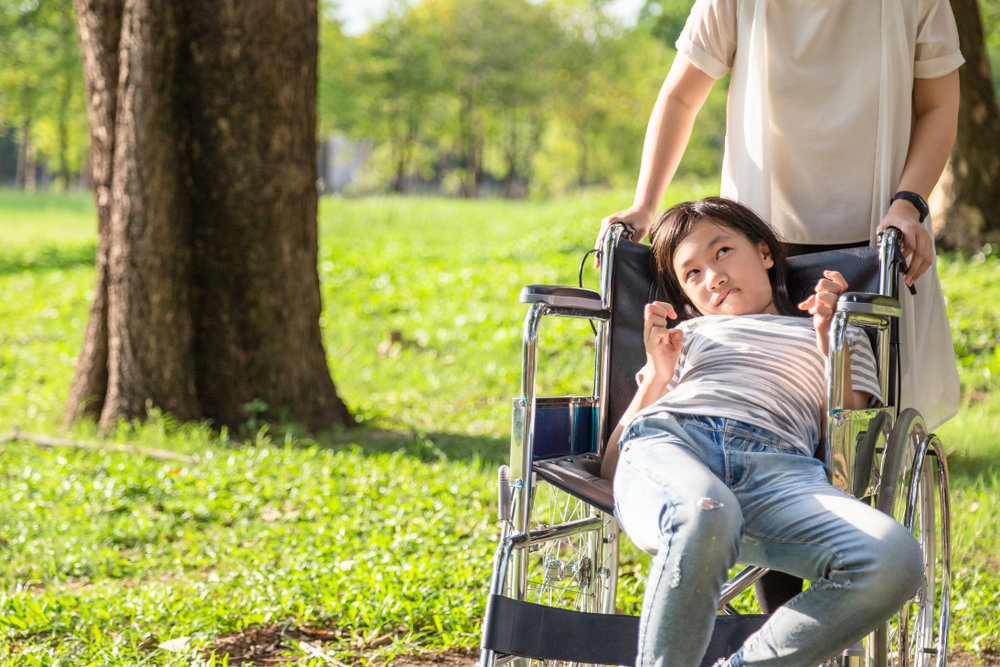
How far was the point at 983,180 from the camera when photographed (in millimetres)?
8750

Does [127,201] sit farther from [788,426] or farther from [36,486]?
[788,426]

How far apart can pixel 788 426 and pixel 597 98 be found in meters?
35.2

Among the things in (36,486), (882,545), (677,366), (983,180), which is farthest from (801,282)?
(983,180)

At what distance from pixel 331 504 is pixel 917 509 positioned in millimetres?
2508

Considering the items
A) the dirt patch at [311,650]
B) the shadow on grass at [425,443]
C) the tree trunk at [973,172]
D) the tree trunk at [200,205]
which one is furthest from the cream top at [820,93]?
the tree trunk at [973,172]

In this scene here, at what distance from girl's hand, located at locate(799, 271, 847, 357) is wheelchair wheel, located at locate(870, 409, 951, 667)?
0.25 metres

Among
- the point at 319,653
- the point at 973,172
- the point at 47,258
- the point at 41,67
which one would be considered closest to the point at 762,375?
the point at 319,653

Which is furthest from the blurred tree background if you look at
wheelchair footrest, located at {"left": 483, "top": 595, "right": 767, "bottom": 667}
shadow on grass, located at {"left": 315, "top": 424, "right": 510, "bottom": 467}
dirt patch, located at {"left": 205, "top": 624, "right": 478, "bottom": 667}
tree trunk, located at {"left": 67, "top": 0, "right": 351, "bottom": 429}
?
wheelchair footrest, located at {"left": 483, "top": 595, "right": 767, "bottom": 667}

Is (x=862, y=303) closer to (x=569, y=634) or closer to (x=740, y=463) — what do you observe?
(x=740, y=463)

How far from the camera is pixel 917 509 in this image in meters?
2.41

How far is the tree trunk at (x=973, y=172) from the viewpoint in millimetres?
8633

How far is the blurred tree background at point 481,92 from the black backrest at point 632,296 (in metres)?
25.2

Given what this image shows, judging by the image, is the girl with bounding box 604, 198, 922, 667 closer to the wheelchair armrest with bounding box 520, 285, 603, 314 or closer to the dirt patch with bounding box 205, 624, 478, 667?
the wheelchair armrest with bounding box 520, 285, 603, 314

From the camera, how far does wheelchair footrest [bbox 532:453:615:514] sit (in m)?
2.16
